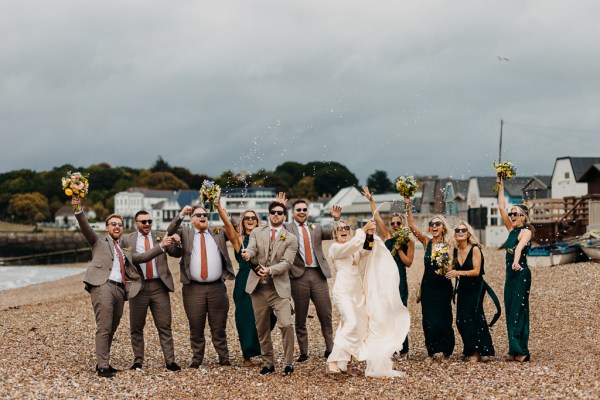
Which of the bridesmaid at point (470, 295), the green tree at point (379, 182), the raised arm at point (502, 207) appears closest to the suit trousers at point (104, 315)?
the bridesmaid at point (470, 295)

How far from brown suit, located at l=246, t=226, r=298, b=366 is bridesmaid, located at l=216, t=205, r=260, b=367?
0.58 metres

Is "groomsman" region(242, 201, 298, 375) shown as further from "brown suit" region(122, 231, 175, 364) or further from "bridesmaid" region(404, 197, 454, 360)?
"bridesmaid" region(404, 197, 454, 360)

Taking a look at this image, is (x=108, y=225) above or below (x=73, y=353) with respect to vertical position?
above

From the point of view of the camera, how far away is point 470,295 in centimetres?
1074

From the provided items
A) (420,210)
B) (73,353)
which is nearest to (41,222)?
(420,210)

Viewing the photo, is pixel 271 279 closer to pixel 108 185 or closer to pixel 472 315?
pixel 472 315

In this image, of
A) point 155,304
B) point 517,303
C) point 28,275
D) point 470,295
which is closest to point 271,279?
point 155,304

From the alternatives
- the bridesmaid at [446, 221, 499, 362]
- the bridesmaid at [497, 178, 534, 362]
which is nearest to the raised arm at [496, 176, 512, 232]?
the bridesmaid at [497, 178, 534, 362]

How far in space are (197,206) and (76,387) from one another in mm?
3085

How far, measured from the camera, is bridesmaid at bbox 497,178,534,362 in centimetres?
1048

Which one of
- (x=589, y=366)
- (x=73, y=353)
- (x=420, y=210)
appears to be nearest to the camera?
(x=589, y=366)

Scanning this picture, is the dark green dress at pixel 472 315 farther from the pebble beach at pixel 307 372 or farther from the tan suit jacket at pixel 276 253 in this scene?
the tan suit jacket at pixel 276 253

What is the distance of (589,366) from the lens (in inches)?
387

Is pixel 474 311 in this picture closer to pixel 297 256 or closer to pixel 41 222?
pixel 297 256
